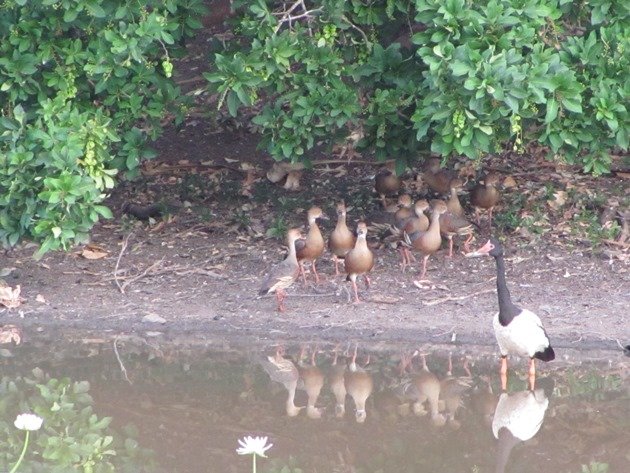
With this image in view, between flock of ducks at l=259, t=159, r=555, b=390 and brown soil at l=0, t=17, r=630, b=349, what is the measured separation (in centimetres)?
27

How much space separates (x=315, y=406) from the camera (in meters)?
9.45

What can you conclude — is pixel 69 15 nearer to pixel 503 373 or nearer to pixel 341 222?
pixel 341 222

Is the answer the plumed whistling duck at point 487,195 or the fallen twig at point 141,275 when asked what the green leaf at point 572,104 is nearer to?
the plumed whistling duck at point 487,195

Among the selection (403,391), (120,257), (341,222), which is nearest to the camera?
(403,391)

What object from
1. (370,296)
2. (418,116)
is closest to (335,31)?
(418,116)

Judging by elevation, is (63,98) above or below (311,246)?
above

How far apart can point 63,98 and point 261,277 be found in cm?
292

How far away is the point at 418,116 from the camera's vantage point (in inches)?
391

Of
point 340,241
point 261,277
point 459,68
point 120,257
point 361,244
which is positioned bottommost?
point 261,277

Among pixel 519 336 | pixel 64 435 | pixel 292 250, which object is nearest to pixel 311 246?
pixel 292 250

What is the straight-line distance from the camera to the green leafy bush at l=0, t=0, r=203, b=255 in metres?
9.97

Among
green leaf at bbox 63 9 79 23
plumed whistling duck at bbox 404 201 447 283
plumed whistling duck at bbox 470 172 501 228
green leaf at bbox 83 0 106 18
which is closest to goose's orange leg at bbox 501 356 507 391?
plumed whistling duck at bbox 404 201 447 283

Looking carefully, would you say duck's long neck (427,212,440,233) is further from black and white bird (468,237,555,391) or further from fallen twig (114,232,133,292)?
fallen twig (114,232,133,292)

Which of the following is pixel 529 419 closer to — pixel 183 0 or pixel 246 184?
pixel 183 0
